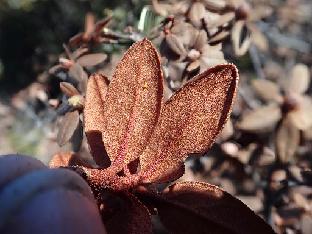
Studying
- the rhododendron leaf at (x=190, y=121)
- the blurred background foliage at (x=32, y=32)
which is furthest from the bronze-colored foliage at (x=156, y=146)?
the blurred background foliage at (x=32, y=32)

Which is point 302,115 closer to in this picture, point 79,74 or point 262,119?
point 262,119

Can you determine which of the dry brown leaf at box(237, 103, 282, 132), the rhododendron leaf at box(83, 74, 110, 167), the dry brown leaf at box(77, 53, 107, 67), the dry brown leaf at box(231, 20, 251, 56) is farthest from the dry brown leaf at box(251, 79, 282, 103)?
the rhododendron leaf at box(83, 74, 110, 167)

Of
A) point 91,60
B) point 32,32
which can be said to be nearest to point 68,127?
point 91,60

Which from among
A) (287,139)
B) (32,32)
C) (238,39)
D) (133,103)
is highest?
(133,103)

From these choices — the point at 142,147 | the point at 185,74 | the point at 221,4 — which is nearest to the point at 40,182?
the point at 142,147

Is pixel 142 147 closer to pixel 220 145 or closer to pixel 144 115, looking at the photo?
pixel 144 115

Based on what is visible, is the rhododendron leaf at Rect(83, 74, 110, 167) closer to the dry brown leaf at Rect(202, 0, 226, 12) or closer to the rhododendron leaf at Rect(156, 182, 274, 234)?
the rhododendron leaf at Rect(156, 182, 274, 234)

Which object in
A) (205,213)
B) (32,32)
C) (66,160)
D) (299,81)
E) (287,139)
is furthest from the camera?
(32,32)
